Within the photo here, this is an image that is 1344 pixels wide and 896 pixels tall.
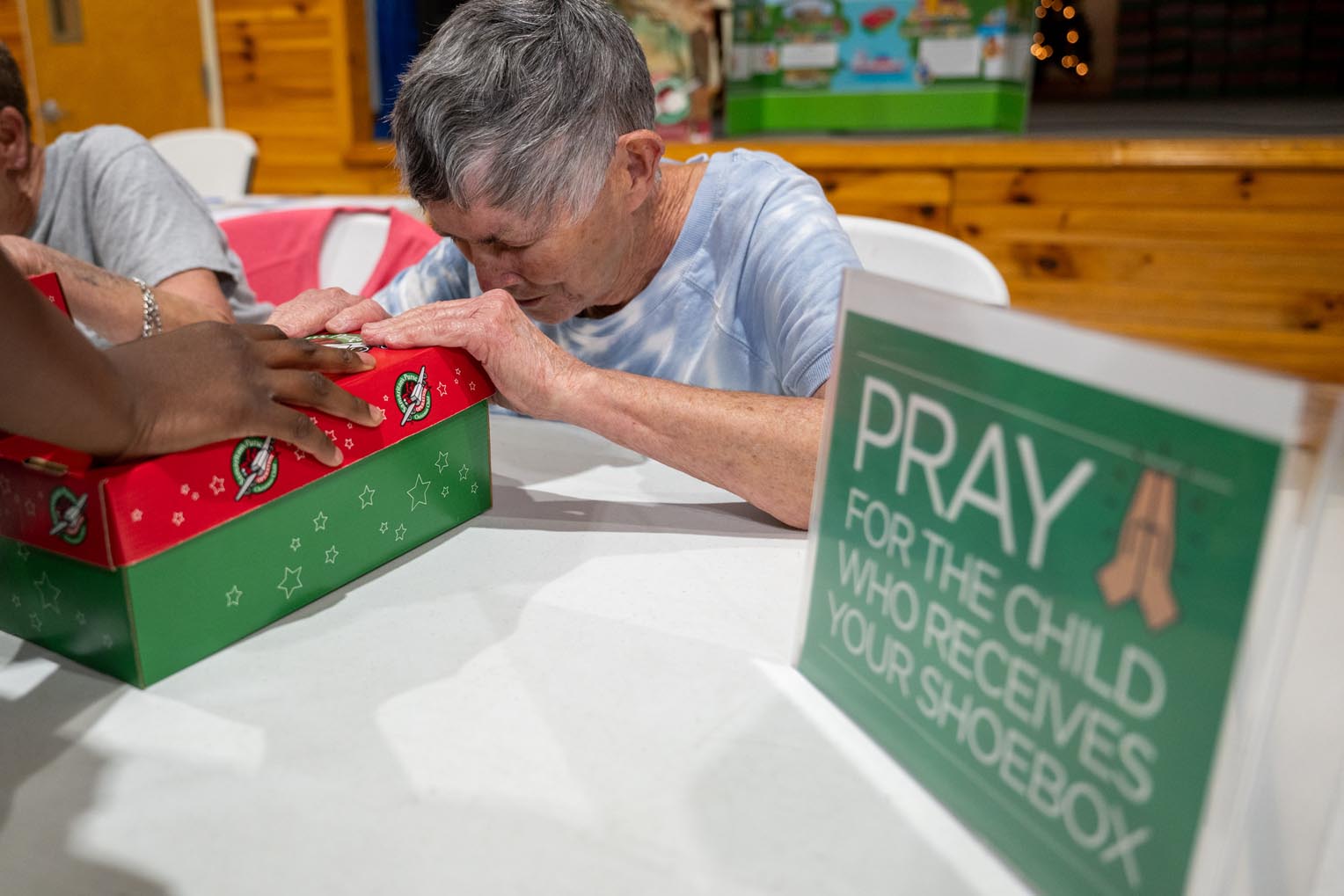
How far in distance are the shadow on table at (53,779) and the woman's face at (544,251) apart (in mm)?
560

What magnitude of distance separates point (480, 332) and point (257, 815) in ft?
1.55

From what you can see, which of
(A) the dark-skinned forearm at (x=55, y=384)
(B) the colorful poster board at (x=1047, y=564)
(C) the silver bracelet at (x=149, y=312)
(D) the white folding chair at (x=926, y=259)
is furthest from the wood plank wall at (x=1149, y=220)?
(A) the dark-skinned forearm at (x=55, y=384)

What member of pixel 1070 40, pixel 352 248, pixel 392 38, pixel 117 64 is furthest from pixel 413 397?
pixel 117 64

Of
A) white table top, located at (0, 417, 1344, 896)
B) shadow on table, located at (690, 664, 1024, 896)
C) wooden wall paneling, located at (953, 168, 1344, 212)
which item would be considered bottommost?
white table top, located at (0, 417, 1344, 896)

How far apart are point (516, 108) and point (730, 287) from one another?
15.0 inches

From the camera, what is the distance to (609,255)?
114 centimetres

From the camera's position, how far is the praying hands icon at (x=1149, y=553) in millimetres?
384

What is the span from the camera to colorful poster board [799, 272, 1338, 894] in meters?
0.37

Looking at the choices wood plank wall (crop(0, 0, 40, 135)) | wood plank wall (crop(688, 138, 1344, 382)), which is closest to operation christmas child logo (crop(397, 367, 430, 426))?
wood plank wall (crop(688, 138, 1344, 382))

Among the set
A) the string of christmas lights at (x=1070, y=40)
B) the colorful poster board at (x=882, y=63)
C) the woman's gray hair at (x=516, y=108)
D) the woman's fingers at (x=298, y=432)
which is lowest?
the woman's fingers at (x=298, y=432)

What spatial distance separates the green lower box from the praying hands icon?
1.83 ft

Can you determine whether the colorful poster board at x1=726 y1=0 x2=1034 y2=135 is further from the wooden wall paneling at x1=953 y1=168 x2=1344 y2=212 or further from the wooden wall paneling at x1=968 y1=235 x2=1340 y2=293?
the wooden wall paneling at x1=968 y1=235 x2=1340 y2=293

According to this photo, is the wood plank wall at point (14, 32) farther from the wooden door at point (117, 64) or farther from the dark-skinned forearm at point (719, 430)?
the dark-skinned forearm at point (719, 430)

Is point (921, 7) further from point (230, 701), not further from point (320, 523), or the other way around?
point (230, 701)
